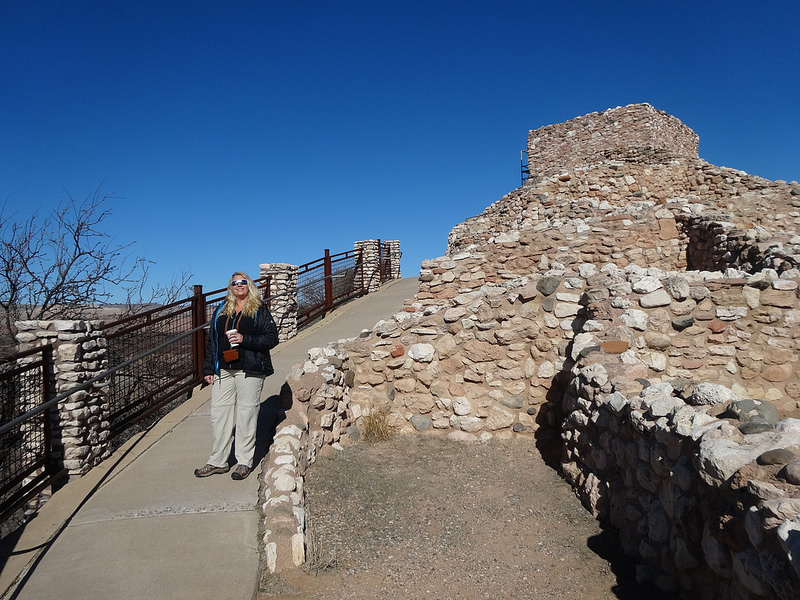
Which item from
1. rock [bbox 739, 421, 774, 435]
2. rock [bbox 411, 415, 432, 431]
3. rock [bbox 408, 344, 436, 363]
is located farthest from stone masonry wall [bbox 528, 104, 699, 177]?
rock [bbox 739, 421, 774, 435]

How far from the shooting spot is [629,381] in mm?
4062

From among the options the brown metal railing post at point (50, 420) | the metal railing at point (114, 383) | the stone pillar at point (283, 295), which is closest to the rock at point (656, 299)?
the metal railing at point (114, 383)

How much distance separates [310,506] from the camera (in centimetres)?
420

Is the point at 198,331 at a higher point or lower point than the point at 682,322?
lower

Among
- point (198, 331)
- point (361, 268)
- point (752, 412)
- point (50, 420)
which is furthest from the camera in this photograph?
point (361, 268)

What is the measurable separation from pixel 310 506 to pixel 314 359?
5.71 ft

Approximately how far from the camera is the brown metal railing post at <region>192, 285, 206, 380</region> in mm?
7816

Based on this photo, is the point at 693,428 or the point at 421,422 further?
the point at 421,422

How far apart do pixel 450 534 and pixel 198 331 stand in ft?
17.2

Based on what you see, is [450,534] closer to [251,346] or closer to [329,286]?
[251,346]

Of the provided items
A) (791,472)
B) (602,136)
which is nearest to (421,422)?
(791,472)

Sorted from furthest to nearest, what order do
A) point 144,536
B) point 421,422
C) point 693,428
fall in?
point 421,422 < point 144,536 < point 693,428

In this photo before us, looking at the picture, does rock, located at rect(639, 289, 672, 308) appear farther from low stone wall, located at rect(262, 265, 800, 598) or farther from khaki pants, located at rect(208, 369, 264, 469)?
khaki pants, located at rect(208, 369, 264, 469)

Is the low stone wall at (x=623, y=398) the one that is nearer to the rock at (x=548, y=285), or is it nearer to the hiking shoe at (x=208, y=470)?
the rock at (x=548, y=285)
